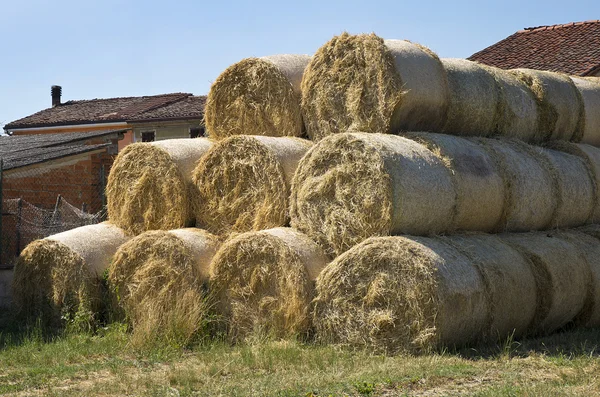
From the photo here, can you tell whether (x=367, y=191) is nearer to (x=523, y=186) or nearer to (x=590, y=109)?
(x=523, y=186)

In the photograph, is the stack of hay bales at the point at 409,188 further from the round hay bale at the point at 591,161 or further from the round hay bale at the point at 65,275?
the round hay bale at the point at 65,275

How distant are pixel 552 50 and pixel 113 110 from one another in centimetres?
1921

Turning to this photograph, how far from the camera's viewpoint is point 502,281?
9.23 metres

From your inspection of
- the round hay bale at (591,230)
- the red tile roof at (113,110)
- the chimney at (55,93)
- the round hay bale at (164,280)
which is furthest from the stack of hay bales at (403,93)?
the chimney at (55,93)

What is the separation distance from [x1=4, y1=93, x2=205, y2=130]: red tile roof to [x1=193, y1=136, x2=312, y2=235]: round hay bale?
2101 centimetres

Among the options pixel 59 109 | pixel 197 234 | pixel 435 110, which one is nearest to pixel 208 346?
pixel 197 234

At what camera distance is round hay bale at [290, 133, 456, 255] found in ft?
29.1

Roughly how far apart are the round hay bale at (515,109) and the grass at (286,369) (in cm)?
290

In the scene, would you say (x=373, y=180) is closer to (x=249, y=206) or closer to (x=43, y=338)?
(x=249, y=206)

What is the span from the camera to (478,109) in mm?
10773

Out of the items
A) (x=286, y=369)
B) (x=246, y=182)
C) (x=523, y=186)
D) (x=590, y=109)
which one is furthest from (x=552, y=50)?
(x=286, y=369)

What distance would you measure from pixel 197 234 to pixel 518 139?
14.0ft

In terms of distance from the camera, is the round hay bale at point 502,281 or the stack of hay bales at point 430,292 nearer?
the stack of hay bales at point 430,292

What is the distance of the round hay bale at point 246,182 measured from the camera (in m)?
10.0
